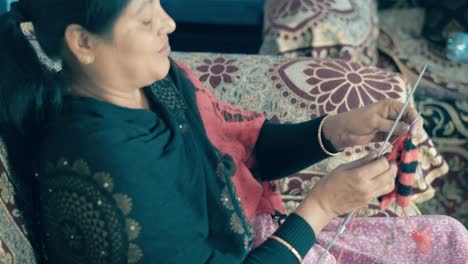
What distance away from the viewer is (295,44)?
173 cm

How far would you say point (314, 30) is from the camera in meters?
1.71

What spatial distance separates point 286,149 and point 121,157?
42 cm

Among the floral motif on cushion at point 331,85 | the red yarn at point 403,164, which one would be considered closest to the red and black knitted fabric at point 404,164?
the red yarn at point 403,164

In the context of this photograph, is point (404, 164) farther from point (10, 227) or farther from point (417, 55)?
point (417, 55)

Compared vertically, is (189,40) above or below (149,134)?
below

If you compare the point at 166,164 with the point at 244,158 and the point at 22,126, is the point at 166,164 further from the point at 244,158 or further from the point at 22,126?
the point at 244,158

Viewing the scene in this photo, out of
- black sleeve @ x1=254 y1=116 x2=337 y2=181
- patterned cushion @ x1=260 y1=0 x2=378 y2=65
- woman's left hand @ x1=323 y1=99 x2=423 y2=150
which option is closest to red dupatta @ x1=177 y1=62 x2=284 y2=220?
black sleeve @ x1=254 y1=116 x2=337 y2=181

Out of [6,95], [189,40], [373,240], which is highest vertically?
[6,95]

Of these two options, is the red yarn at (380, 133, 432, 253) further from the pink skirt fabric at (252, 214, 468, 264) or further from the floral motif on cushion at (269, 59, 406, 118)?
the floral motif on cushion at (269, 59, 406, 118)

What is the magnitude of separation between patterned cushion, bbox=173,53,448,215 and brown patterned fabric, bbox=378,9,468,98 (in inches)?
13.1

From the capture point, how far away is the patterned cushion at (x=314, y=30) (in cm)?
171

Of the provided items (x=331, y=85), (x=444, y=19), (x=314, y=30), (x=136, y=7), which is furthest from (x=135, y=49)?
(x=444, y=19)

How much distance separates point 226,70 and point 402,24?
2.97 ft

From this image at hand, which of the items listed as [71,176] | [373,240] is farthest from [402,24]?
[71,176]
